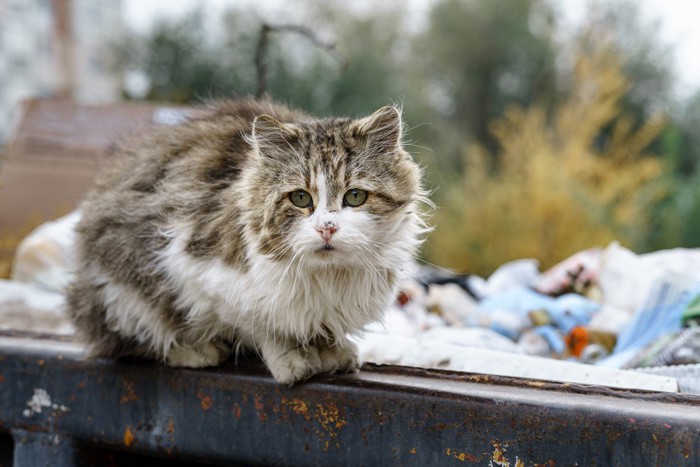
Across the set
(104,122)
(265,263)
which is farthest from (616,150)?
(265,263)

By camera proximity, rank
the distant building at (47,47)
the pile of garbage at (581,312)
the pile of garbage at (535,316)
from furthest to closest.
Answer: the distant building at (47,47), the pile of garbage at (581,312), the pile of garbage at (535,316)

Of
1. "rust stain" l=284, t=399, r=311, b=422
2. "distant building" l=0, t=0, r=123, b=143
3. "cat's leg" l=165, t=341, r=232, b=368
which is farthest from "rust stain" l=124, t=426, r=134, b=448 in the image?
"distant building" l=0, t=0, r=123, b=143

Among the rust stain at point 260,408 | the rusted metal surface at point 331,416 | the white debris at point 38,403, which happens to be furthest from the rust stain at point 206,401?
the white debris at point 38,403

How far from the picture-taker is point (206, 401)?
1.64 metres

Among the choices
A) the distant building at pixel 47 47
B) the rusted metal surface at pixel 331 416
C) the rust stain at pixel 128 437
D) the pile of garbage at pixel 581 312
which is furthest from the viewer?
the distant building at pixel 47 47

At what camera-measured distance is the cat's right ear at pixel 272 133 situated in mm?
1647

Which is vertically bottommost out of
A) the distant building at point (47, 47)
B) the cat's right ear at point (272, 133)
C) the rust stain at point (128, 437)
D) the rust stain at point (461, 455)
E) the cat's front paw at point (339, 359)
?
the rust stain at point (128, 437)

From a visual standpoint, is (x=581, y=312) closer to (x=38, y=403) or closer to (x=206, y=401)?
(x=206, y=401)

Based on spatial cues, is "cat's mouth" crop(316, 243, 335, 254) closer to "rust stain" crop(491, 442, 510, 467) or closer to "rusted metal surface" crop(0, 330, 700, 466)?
"rusted metal surface" crop(0, 330, 700, 466)

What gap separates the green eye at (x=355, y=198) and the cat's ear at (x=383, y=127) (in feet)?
0.46

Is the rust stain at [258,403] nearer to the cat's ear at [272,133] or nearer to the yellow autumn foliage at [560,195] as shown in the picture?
the cat's ear at [272,133]

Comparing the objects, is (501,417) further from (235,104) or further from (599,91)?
(599,91)

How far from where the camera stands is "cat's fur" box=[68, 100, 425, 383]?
5.20 feet

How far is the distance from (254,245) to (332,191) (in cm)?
21
